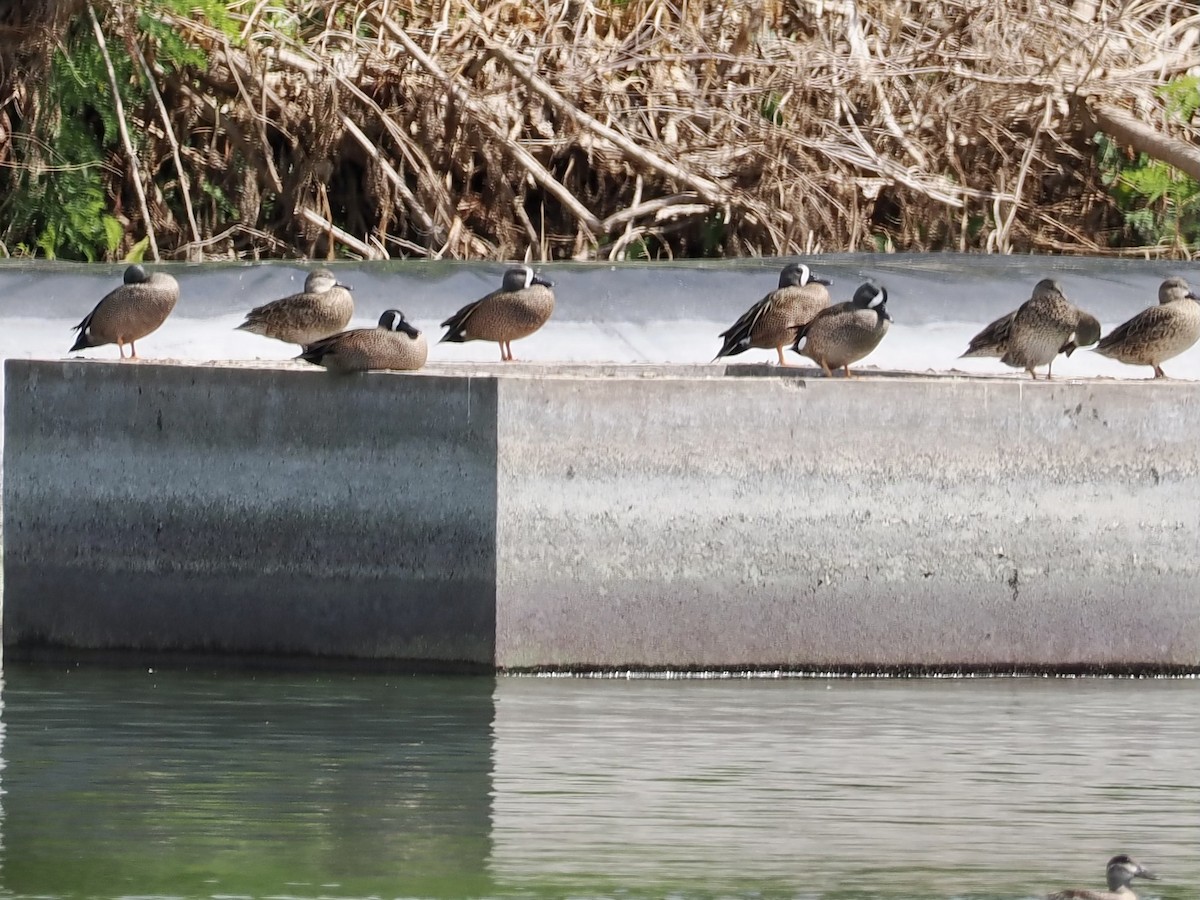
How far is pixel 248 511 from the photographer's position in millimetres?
10148

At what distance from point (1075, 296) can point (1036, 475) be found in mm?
3581

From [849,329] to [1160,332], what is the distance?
1.59 m

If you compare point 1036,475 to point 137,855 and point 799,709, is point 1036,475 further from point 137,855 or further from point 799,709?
point 137,855

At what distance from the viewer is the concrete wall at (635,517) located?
9703 millimetres

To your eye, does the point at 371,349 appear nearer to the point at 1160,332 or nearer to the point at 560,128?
the point at 1160,332

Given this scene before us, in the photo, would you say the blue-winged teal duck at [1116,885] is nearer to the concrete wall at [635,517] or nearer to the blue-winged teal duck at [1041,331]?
the concrete wall at [635,517]

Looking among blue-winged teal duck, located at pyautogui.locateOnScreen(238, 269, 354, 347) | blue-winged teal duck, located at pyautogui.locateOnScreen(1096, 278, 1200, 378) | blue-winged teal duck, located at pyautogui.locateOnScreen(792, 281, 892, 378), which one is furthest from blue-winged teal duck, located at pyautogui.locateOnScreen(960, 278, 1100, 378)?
blue-winged teal duck, located at pyautogui.locateOnScreen(238, 269, 354, 347)

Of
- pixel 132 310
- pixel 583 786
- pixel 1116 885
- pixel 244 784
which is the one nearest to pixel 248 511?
pixel 132 310

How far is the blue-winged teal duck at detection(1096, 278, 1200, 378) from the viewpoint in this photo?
11.4 m

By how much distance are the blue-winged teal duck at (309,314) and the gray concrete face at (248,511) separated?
1589 mm

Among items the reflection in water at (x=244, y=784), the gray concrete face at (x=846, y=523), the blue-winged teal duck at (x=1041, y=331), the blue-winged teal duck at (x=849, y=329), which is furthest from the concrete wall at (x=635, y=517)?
the blue-winged teal duck at (x=1041, y=331)

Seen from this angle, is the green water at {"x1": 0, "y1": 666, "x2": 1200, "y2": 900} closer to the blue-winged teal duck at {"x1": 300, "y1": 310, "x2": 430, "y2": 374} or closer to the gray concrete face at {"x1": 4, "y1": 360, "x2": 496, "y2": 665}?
the gray concrete face at {"x1": 4, "y1": 360, "x2": 496, "y2": 665}

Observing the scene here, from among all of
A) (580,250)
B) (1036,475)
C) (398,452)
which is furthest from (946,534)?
(580,250)

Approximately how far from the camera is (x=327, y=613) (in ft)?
32.9
